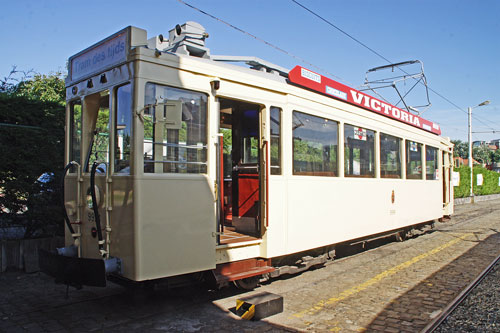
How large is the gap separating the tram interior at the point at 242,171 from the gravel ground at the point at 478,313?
8.49ft

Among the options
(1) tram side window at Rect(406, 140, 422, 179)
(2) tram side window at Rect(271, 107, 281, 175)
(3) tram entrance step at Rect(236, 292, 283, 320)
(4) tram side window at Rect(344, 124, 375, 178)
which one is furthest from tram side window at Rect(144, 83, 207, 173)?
(1) tram side window at Rect(406, 140, 422, 179)

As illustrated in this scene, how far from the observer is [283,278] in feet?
21.2

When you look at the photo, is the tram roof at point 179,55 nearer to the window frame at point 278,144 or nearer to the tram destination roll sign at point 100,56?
the tram destination roll sign at point 100,56

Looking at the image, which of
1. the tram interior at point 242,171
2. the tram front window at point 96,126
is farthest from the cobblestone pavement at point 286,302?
the tram front window at point 96,126

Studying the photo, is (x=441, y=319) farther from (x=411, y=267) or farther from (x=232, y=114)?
(x=232, y=114)

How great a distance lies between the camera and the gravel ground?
14.8 ft

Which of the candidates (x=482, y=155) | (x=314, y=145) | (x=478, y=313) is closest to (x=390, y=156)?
(x=314, y=145)

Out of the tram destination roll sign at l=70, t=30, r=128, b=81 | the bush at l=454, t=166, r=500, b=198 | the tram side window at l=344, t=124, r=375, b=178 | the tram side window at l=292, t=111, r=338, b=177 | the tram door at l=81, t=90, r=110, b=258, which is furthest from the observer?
the bush at l=454, t=166, r=500, b=198

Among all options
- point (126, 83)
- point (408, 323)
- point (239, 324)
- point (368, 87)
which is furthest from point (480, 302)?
point (368, 87)

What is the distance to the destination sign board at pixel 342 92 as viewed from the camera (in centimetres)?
611

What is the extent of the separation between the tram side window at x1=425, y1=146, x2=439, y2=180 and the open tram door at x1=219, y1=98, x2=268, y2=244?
635 centimetres

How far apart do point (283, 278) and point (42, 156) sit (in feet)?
15.4

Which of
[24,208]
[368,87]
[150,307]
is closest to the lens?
[150,307]

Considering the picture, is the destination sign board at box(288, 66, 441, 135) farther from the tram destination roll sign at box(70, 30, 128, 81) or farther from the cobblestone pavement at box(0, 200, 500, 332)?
the cobblestone pavement at box(0, 200, 500, 332)
